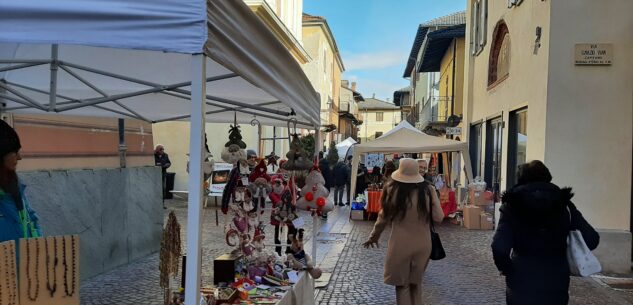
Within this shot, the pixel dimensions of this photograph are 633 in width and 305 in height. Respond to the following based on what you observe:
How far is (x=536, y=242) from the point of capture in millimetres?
3471

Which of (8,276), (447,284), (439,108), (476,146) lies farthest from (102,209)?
(439,108)

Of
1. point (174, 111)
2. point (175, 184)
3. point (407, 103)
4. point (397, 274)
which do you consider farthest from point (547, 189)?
point (407, 103)

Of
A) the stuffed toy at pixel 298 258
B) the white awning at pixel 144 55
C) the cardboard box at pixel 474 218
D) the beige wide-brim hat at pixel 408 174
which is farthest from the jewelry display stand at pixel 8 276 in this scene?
the cardboard box at pixel 474 218

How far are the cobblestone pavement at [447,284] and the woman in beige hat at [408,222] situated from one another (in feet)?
4.63

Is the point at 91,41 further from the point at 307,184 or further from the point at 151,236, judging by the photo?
the point at 151,236

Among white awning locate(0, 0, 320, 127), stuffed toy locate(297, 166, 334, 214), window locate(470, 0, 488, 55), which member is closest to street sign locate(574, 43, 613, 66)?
white awning locate(0, 0, 320, 127)

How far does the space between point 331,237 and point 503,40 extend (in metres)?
6.48

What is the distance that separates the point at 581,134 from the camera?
827 cm

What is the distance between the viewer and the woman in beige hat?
16.2ft

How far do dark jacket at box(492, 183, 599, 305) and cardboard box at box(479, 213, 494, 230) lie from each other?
8.59 meters

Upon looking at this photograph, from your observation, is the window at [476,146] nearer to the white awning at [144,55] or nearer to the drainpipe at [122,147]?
the drainpipe at [122,147]

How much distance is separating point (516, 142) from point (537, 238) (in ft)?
28.2

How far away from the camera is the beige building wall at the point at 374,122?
86.3 m

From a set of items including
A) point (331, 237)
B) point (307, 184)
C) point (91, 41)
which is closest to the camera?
point (91, 41)
